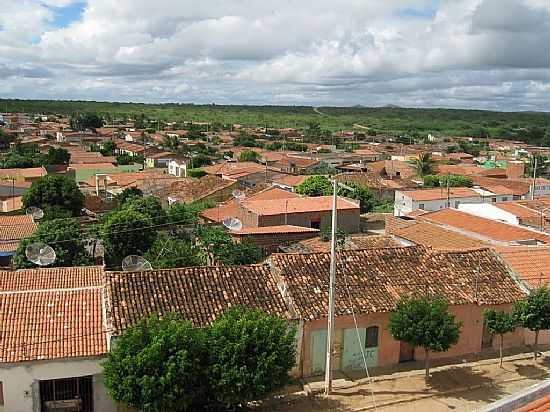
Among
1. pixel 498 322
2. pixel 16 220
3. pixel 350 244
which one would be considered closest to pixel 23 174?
pixel 16 220

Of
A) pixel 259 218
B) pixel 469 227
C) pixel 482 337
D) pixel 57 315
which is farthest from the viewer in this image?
pixel 259 218

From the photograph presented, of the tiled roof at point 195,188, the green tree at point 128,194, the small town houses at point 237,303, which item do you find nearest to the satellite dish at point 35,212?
the green tree at point 128,194

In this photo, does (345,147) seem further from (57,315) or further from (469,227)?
(57,315)

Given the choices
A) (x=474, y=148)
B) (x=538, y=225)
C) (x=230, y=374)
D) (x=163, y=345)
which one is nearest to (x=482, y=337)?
(x=230, y=374)

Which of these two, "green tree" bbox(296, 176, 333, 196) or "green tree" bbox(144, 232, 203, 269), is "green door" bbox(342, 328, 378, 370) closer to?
"green tree" bbox(144, 232, 203, 269)

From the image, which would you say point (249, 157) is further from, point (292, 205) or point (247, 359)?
point (247, 359)

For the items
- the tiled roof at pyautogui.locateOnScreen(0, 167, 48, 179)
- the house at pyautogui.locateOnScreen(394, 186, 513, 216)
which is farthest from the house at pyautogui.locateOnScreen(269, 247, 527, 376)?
the tiled roof at pyautogui.locateOnScreen(0, 167, 48, 179)
